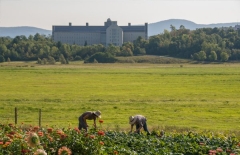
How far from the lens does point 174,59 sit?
139m

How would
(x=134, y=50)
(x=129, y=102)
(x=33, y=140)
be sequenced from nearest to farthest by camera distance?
(x=33, y=140) → (x=129, y=102) → (x=134, y=50)

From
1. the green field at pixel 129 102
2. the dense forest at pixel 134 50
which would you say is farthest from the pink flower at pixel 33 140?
the dense forest at pixel 134 50

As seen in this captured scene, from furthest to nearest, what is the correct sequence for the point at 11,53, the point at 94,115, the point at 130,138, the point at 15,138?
1. the point at 11,53
2. the point at 94,115
3. the point at 130,138
4. the point at 15,138

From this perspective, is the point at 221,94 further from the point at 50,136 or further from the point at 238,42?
the point at 238,42

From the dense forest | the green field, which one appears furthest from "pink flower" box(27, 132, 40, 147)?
the dense forest

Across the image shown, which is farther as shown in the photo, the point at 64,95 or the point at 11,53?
the point at 11,53

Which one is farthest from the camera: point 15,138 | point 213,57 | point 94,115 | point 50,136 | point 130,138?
point 213,57

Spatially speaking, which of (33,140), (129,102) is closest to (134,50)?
(129,102)

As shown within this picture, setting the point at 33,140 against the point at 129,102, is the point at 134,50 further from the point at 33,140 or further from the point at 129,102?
the point at 33,140

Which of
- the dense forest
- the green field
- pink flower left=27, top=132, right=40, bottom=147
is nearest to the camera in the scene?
pink flower left=27, top=132, right=40, bottom=147

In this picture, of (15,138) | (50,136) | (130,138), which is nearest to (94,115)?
(130,138)

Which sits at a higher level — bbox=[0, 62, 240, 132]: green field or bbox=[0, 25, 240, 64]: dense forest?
bbox=[0, 25, 240, 64]: dense forest

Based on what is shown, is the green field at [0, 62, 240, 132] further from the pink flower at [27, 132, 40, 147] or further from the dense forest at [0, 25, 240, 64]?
the dense forest at [0, 25, 240, 64]

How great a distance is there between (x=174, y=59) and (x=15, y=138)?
127 meters
